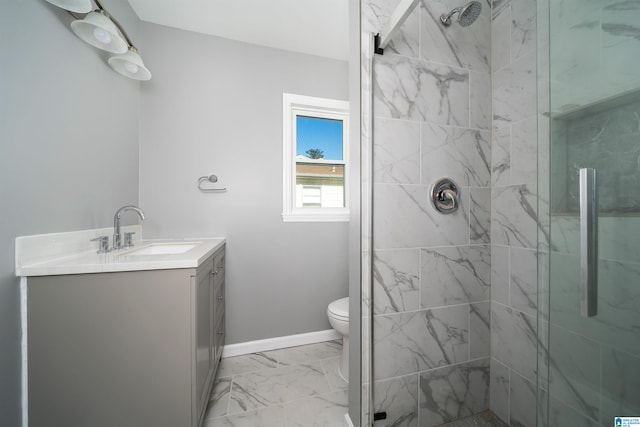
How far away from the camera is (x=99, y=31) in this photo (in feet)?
3.89

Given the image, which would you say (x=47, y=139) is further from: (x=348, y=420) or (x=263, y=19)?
(x=348, y=420)

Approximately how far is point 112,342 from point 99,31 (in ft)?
5.22

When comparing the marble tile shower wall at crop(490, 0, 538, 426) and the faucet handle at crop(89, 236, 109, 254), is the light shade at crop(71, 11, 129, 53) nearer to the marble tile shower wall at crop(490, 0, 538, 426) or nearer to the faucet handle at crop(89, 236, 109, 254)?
the faucet handle at crop(89, 236, 109, 254)

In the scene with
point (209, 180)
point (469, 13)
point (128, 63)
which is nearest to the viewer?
point (469, 13)

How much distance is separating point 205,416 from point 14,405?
806 millimetres

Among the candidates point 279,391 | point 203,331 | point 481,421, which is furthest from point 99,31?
point 481,421

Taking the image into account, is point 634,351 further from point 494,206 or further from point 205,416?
point 205,416

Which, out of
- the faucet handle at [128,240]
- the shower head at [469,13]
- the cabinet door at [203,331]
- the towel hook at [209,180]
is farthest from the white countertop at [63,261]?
the shower head at [469,13]

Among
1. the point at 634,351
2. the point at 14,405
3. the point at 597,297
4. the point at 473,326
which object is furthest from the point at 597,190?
the point at 14,405

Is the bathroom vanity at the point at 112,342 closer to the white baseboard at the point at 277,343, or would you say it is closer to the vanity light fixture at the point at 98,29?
the white baseboard at the point at 277,343

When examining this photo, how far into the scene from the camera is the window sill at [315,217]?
6.73 ft

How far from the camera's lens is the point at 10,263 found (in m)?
0.89

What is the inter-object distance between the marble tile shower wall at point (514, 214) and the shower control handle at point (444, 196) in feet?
A: 1.00

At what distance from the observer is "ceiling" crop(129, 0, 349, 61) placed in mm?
1604
